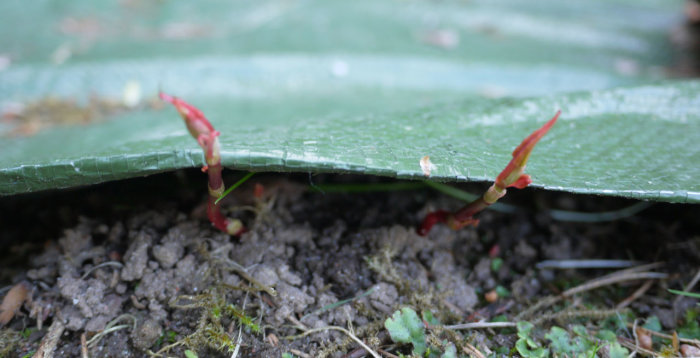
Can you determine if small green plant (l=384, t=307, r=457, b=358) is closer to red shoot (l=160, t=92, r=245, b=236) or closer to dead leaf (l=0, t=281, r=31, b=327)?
red shoot (l=160, t=92, r=245, b=236)

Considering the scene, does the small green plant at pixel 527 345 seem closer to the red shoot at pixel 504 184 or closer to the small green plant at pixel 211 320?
the red shoot at pixel 504 184

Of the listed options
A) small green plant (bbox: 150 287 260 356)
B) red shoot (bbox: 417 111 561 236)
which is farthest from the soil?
red shoot (bbox: 417 111 561 236)

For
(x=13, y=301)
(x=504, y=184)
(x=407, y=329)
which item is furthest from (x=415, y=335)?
(x=13, y=301)

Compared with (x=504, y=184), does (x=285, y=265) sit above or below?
below

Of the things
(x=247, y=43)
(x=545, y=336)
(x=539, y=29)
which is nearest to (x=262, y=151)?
(x=545, y=336)

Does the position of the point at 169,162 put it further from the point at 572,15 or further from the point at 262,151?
the point at 572,15

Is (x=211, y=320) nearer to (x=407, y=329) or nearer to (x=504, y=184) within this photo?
(x=407, y=329)

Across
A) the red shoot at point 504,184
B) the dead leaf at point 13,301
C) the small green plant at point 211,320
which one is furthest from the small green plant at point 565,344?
the dead leaf at point 13,301
